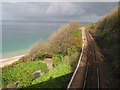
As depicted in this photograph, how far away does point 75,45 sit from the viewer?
22.3 meters

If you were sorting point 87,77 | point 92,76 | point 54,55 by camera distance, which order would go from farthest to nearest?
point 54,55
point 92,76
point 87,77

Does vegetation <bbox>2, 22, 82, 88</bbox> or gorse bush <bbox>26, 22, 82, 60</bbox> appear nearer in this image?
vegetation <bbox>2, 22, 82, 88</bbox>

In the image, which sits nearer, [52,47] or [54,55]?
[54,55]

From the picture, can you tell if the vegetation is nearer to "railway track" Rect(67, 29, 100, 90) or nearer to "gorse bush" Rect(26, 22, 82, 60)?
"gorse bush" Rect(26, 22, 82, 60)

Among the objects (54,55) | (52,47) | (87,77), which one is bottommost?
(87,77)

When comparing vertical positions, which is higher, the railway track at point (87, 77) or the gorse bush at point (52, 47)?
the gorse bush at point (52, 47)

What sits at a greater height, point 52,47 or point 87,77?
point 52,47

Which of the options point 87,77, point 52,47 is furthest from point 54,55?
point 87,77

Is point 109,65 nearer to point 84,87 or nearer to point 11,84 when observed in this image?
point 84,87

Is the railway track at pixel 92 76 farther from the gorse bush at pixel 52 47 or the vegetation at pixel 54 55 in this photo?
the gorse bush at pixel 52 47

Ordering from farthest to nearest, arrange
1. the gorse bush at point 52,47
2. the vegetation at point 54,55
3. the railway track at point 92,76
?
1. the gorse bush at point 52,47
2. the vegetation at point 54,55
3. the railway track at point 92,76

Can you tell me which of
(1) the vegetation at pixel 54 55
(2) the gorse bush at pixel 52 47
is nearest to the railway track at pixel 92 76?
(1) the vegetation at pixel 54 55

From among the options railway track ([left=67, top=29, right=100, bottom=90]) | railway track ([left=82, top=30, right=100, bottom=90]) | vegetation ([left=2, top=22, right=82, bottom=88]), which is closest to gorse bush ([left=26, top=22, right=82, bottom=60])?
vegetation ([left=2, top=22, right=82, bottom=88])

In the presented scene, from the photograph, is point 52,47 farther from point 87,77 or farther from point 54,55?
point 87,77
